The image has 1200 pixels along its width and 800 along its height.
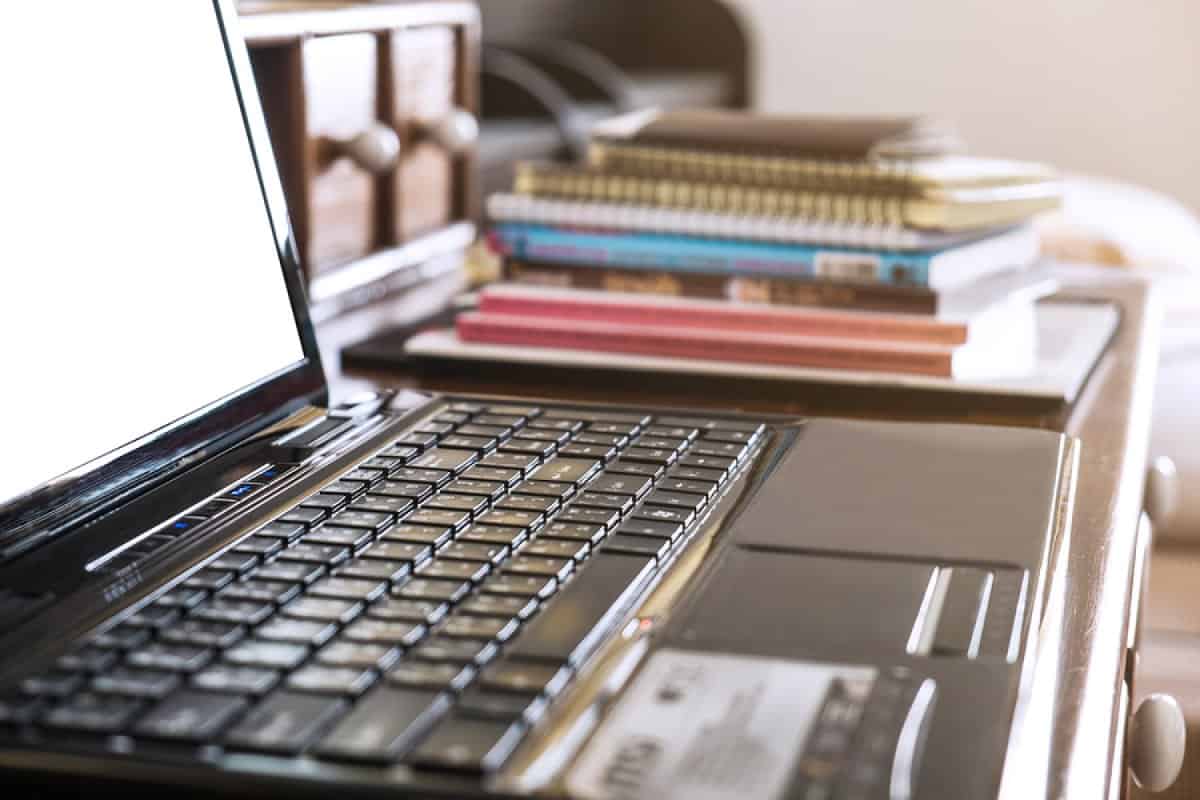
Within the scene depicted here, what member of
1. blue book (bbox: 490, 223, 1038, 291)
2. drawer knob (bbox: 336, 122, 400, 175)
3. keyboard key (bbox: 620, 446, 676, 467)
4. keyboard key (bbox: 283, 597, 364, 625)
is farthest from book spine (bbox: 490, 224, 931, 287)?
keyboard key (bbox: 283, 597, 364, 625)

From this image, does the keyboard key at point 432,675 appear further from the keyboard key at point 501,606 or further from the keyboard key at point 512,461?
the keyboard key at point 512,461

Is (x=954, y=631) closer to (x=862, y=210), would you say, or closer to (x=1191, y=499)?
(x=862, y=210)

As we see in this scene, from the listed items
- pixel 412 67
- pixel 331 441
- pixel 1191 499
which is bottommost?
pixel 1191 499

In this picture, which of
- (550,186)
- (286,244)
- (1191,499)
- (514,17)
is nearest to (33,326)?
(286,244)

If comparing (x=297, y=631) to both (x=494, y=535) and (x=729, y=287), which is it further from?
(x=729, y=287)

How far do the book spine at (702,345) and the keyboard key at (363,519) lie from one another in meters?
0.35

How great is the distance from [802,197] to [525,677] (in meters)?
0.62

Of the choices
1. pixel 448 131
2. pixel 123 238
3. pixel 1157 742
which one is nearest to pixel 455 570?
pixel 123 238

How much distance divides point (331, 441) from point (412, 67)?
61cm

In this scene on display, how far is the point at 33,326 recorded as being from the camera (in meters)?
0.52

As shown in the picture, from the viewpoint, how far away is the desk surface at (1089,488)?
400 millimetres

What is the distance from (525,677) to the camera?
0.38m

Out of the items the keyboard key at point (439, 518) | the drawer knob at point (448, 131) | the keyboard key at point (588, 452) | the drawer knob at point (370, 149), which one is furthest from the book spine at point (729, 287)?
the keyboard key at point (439, 518)

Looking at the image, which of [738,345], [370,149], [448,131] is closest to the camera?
[738,345]
